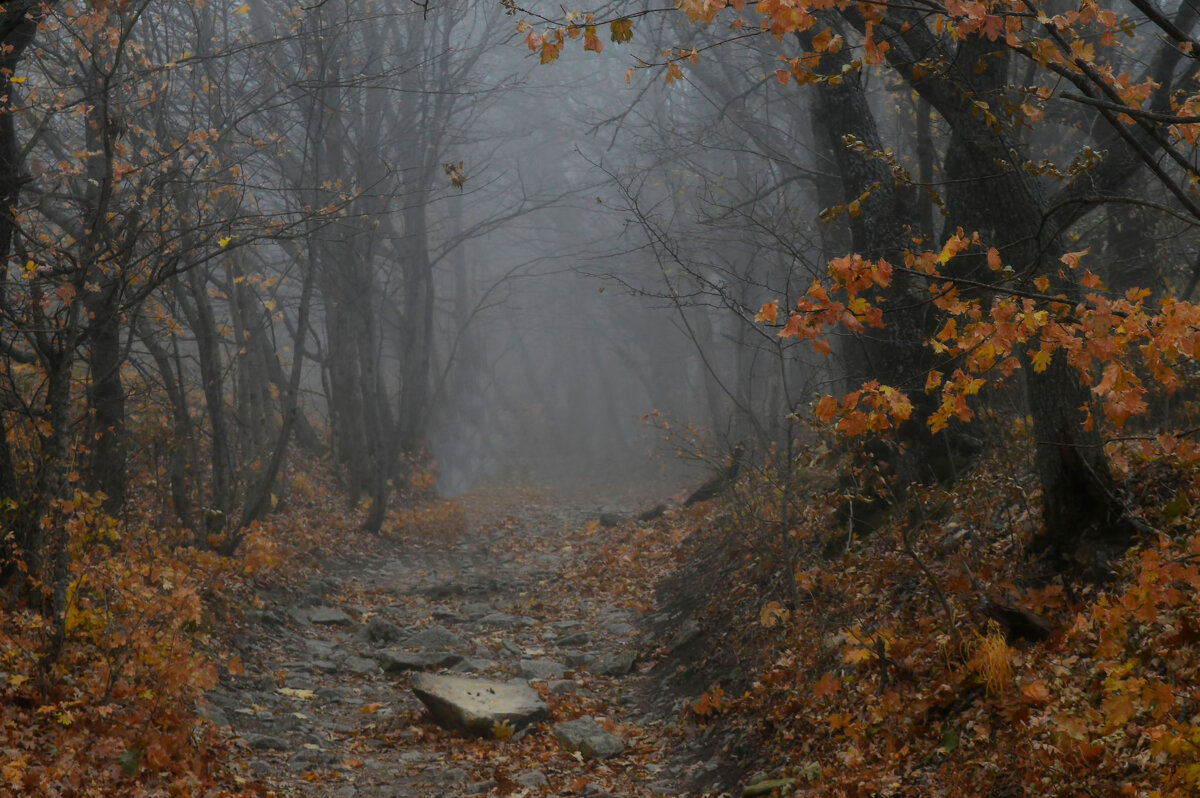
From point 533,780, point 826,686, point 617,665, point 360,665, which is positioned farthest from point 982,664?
point 360,665

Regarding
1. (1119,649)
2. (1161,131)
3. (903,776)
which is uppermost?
(1161,131)

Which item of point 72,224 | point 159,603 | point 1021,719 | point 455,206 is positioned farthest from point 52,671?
point 455,206

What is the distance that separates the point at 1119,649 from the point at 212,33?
11645 millimetres

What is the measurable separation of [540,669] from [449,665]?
2.77 feet

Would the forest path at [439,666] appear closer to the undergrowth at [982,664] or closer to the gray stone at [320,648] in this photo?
the gray stone at [320,648]

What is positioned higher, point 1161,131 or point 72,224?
point 72,224

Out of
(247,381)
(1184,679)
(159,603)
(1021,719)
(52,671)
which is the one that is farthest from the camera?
(247,381)

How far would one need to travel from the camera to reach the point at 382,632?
963 centimetres

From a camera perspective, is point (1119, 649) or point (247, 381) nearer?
point (1119, 649)

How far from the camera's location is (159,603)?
6.61 metres

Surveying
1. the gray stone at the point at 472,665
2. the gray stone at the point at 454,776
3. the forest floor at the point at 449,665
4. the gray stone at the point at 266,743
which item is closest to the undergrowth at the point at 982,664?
the forest floor at the point at 449,665

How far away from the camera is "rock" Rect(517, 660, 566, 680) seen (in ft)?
27.5

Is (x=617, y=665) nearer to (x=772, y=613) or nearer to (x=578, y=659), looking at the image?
(x=578, y=659)

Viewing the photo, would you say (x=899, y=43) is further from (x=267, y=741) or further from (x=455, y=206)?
(x=455, y=206)
